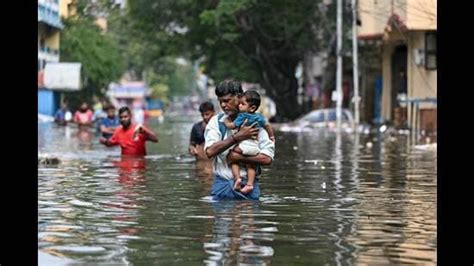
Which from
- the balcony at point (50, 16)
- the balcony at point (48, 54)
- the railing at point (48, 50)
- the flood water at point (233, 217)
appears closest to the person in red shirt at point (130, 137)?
the flood water at point (233, 217)

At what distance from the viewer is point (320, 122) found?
54.8 m

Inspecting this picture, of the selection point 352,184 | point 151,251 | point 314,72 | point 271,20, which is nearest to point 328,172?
point 352,184

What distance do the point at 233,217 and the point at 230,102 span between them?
4.54ft

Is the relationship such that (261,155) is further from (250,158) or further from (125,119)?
(125,119)

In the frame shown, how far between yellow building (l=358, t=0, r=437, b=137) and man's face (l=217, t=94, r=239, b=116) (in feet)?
82.2

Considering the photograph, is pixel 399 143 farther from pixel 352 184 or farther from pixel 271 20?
pixel 271 20

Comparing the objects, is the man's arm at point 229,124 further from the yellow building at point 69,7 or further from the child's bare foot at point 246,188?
the yellow building at point 69,7

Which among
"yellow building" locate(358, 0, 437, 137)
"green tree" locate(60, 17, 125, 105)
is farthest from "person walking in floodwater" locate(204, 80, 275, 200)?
"green tree" locate(60, 17, 125, 105)

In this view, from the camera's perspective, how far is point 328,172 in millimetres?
20500

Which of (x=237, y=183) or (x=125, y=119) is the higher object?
(x=125, y=119)

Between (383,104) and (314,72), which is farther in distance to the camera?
(314,72)

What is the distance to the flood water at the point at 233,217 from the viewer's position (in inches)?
372

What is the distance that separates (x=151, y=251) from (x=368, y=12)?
133ft

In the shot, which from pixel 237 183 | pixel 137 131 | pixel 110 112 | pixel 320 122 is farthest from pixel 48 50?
pixel 237 183
